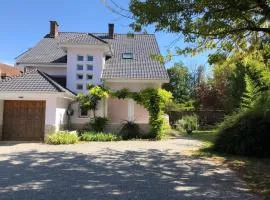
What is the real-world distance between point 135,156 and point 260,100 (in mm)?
6449

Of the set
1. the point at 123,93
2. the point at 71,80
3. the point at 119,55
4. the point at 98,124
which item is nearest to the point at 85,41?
the point at 71,80

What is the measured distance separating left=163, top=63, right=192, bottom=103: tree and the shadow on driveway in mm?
38219

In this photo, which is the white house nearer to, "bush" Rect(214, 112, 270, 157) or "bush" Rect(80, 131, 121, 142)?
"bush" Rect(80, 131, 121, 142)

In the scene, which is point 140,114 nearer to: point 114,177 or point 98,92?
point 98,92

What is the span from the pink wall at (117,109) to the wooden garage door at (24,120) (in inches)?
235

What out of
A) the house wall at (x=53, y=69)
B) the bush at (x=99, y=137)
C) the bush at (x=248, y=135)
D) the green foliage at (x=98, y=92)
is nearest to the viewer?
the bush at (x=248, y=135)

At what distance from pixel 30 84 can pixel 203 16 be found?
13.4m

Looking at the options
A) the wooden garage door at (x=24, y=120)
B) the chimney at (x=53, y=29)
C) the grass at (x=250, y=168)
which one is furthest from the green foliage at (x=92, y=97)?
the chimney at (x=53, y=29)

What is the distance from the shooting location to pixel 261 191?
913 centimetres

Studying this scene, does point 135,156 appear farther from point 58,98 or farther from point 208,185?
point 58,98

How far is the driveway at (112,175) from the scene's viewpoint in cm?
849

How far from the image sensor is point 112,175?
1080 cm

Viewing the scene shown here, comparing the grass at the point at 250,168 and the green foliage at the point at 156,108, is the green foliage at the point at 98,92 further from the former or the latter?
the grass at the point at 250,168

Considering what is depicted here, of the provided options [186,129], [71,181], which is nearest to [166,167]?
[71,181]
